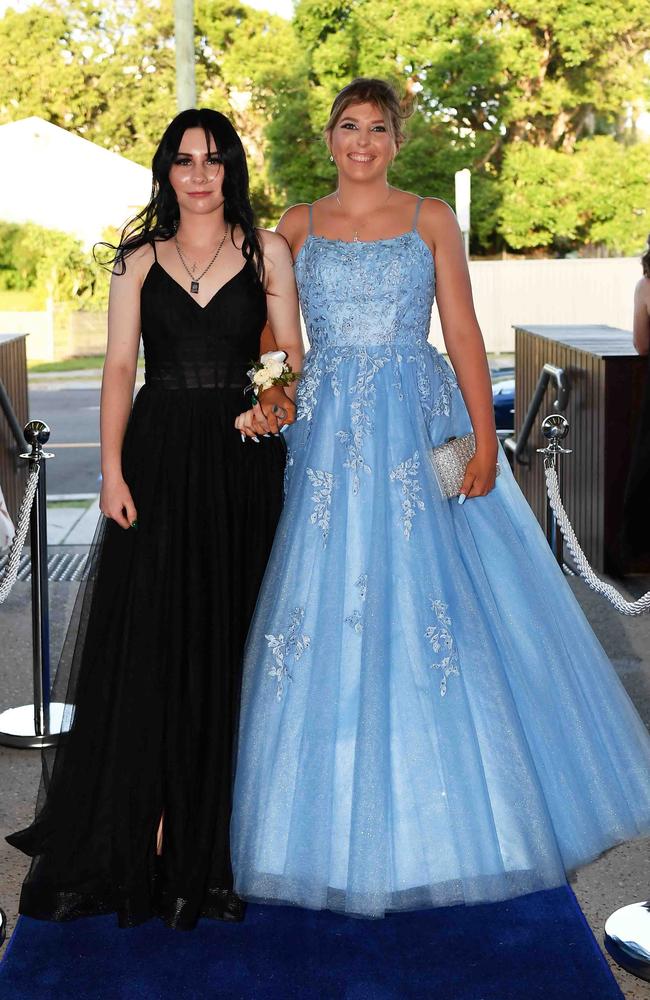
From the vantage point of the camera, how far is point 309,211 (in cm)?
359

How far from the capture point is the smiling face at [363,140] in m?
3.39

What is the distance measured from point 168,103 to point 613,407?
26.4m

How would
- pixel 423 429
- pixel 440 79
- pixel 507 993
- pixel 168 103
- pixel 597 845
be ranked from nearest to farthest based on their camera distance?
pixel 507 993 → pixel 597 845 → pixel 423 429 → pixel 440 79 → pixel 168 103

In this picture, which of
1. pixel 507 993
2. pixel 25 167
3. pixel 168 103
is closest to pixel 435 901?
pixel 507 993

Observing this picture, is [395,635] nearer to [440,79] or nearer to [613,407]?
[613,407]

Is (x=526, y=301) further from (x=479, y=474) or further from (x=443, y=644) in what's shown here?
(x=443, y=644)

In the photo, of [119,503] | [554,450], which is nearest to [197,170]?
[119,503]

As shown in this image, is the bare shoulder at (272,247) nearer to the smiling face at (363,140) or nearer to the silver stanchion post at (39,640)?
the smiling face at (363,140)

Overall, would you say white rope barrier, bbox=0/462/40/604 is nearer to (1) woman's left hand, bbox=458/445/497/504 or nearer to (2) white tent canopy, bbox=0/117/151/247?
(1) woman's left hand, bbox=458/445/497/504

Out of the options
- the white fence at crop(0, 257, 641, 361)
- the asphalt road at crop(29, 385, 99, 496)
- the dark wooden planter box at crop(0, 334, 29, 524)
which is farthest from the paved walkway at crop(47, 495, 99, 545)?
the white fence at crop(0, 257, 641, 361)

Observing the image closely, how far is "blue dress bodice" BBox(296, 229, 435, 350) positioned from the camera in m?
3.39

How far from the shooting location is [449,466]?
334 cm

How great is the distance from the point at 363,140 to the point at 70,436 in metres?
11.4

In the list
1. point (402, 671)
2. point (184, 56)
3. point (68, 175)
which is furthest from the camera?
point (68, 175)
